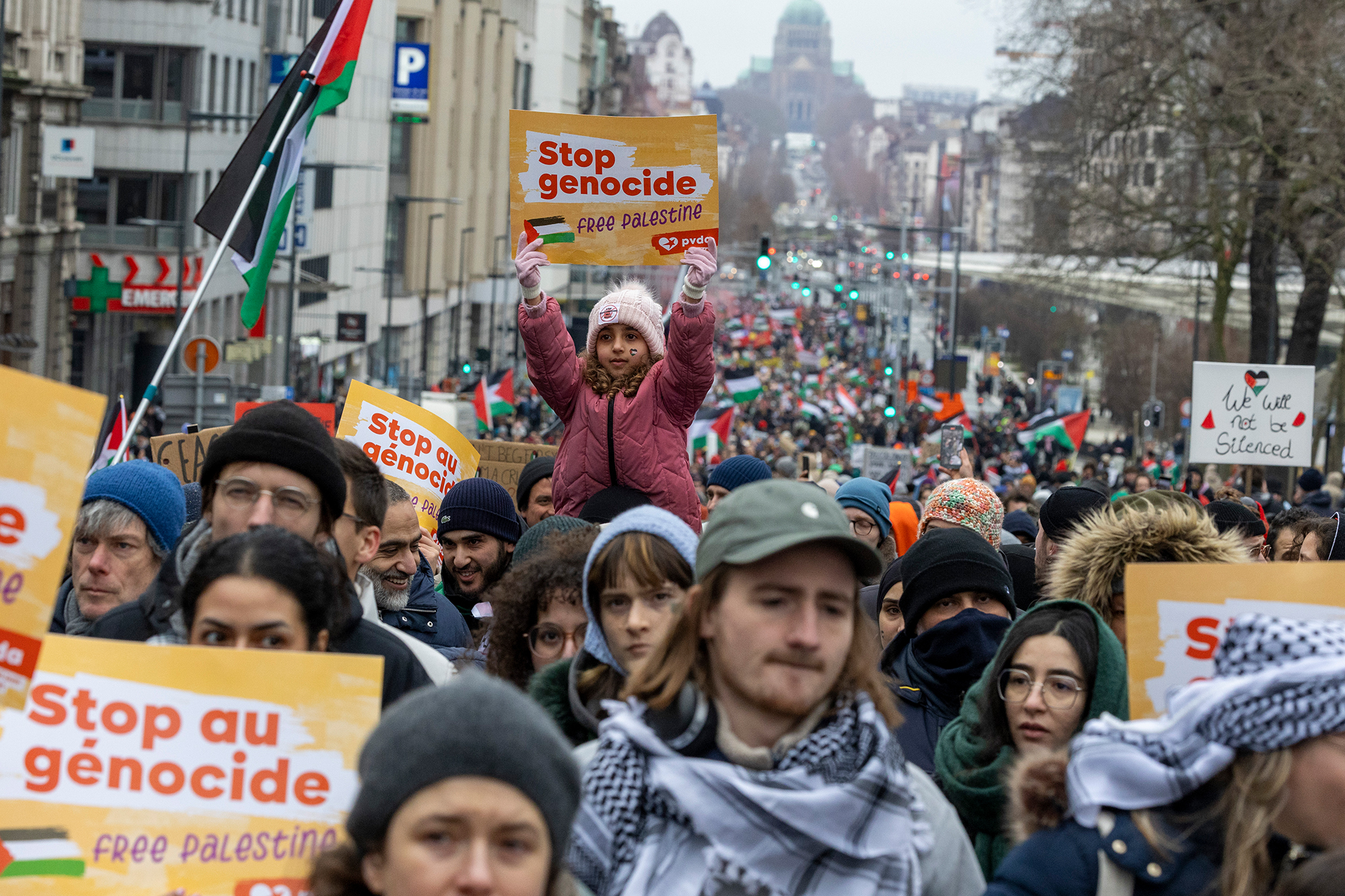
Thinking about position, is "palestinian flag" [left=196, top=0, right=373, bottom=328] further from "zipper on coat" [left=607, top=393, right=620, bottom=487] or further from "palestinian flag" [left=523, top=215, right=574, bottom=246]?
"zipper on coat" [left=607, top=393, right=620, bottom=487]

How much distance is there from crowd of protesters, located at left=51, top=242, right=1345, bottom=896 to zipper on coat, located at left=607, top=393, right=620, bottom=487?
0.37 meters

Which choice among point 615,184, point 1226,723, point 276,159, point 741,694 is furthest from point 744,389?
point 1226,723

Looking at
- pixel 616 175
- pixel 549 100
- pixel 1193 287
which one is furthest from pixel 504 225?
pixel 616 175

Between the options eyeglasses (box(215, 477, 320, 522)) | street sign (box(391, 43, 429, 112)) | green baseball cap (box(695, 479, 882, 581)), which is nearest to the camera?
green baseball cap (box(695, 479, 882, 581))

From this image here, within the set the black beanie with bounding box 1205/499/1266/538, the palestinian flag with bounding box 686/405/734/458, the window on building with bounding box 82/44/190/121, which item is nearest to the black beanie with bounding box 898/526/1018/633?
Result: the black beanie with bounding box 1205/499/1266/538

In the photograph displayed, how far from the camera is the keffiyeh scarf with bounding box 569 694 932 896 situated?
296cm

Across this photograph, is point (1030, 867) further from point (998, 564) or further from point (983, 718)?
point (998, 564)

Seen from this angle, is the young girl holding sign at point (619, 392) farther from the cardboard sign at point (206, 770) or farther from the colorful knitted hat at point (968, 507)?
the cardboard sign at point (206, 770)

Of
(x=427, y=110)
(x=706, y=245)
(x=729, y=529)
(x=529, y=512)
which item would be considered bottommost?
(x=529, y=512)

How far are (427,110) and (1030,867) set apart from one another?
2425 inches

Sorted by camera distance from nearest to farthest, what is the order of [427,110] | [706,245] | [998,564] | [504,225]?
[998,564]
[706,245]
[427,110]
[504,225]

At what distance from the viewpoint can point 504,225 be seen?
9000 cm

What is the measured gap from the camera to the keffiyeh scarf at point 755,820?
296 cm

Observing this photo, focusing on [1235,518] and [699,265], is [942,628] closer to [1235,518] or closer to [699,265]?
[699,265]
